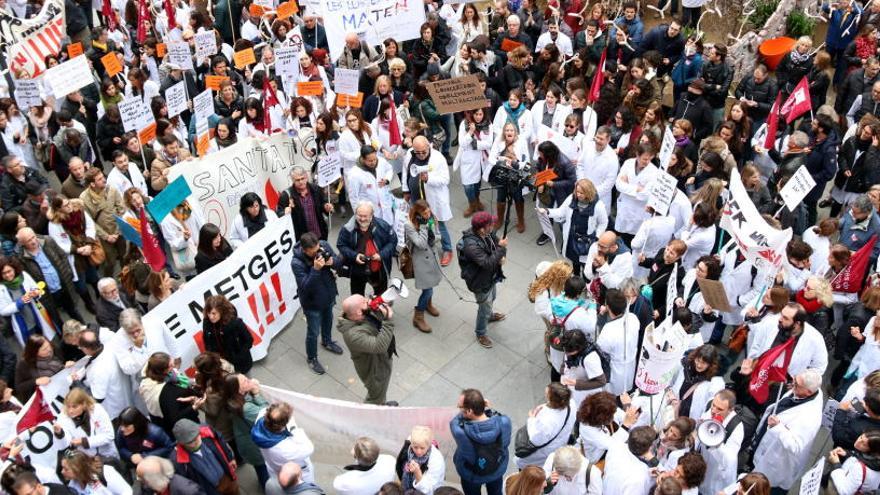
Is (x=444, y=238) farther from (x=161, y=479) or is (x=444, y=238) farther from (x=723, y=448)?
(x=161, y=479)

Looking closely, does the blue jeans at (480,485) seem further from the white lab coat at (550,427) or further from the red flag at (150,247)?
the red flag at (150,247)

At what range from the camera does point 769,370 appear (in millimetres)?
6953

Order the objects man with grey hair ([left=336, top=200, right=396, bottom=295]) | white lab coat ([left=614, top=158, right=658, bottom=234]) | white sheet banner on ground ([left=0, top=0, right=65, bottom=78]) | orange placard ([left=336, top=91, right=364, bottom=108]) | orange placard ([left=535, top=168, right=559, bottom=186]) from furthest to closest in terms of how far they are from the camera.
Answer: white sheet banner on ground ([left=0, top=0, right=65, bottom=78]), orange placard ([left=336, top=91, right=364, bottom=108]), orange placard ([left=535, top=168, right=559, bottom=186]), white lab coat ([left=614, top=158, right=658, bottom=234]), man with grey hair ([left=336, top=200, right=396, bottom=295])

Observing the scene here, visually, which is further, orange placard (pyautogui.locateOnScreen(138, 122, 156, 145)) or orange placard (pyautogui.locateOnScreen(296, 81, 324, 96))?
orange placard (pyautogui.locateOnScreen(296, 81, 324, 96))

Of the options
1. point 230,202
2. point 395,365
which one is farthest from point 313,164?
point 395,365

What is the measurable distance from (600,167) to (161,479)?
6341mm

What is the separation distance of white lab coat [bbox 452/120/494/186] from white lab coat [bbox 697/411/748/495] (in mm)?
5354

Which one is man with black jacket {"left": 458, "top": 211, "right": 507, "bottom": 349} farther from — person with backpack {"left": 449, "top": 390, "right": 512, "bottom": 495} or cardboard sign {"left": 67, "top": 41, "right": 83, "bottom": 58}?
cardboard sign {"left": 67, "top": 41, "right": 83, "bottom": 58}

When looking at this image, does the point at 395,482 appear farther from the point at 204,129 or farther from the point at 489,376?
the point at 204,129

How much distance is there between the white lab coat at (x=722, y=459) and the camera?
6133mm

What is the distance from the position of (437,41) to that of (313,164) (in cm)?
425

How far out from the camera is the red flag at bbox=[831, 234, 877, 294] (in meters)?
8.05

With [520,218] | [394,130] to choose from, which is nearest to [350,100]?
[394,130]

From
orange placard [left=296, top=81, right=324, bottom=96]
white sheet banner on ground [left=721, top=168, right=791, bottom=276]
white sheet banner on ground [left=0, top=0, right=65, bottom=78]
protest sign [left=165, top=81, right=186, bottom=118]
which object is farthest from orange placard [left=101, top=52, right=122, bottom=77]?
white sheet banner on ground [left=721, top=168, right=791, bottom=276]
